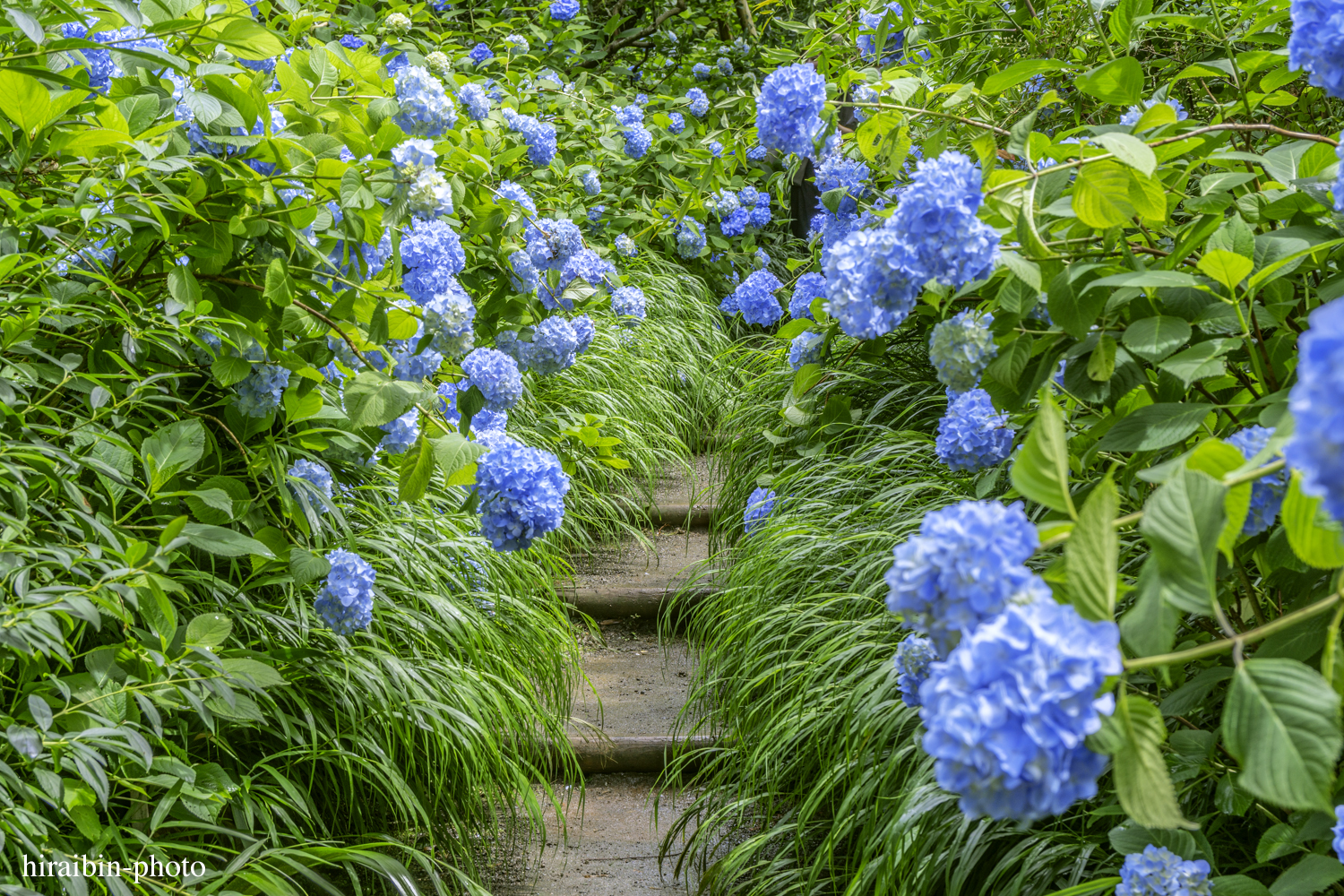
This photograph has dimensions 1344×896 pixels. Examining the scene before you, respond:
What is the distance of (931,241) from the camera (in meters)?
1.07

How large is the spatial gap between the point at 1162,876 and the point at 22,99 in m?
1.72

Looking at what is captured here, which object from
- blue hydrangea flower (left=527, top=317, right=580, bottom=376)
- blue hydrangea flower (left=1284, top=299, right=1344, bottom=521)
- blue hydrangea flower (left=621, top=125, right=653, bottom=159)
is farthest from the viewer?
blue hydrangea flower (left=621, top=125, right=653, bottom=159)

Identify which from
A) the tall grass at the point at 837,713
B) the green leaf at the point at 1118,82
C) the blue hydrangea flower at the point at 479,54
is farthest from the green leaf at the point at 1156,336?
the blue hydrangea flower at the point at 479,54

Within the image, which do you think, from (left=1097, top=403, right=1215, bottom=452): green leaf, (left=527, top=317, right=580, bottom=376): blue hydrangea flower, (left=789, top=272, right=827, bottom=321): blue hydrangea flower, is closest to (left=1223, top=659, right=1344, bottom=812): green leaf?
(left=1097, top=403, right=1215, bottom=452): green leaf

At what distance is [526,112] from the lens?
390 centimetres

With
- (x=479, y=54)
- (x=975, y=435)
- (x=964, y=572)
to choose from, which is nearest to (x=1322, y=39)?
(x=964, y=572)

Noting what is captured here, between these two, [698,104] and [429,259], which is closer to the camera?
[429,259]

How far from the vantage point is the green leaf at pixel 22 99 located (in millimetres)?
1353

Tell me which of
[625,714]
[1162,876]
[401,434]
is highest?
[401,434]

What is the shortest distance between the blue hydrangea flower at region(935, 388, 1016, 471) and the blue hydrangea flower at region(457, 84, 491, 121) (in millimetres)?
1382

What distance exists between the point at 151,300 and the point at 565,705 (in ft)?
4.67

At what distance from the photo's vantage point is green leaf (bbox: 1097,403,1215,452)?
1.06 m

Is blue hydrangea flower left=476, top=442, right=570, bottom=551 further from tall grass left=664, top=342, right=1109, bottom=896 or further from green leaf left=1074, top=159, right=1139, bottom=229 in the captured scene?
green leaf left=1074, top=159, right=1139, bottom=229

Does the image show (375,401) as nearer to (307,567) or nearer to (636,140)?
(307,567)
